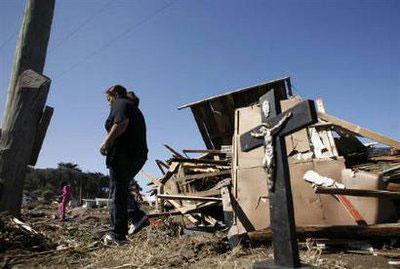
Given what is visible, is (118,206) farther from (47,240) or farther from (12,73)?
(12,73)

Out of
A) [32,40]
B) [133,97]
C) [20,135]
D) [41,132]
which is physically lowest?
[20,135]

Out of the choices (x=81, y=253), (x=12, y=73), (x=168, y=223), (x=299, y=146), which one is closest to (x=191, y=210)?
(x=168, y=223)

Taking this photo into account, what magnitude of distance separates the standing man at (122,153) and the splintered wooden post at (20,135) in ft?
4.40

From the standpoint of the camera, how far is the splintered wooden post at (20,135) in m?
4.93

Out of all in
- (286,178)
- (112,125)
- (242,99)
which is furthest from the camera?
(242,99)

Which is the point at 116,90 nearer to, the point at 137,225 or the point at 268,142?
the point at 137,225

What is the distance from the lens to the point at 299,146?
5.43 metres

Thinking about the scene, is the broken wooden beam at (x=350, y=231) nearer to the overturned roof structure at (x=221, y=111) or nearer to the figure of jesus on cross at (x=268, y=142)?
the figure of jesus on cross at (x=268, y=142)

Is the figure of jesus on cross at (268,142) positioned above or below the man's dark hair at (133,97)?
below

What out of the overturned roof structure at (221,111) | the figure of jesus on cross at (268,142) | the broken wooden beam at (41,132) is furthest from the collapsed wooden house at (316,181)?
the overturned roof structure at (221,111)

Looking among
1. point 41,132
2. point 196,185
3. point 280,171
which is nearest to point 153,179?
point 196,185

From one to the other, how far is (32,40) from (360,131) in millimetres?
5740

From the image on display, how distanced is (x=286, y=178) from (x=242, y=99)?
8.01 m

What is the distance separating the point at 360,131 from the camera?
19.1 ft
